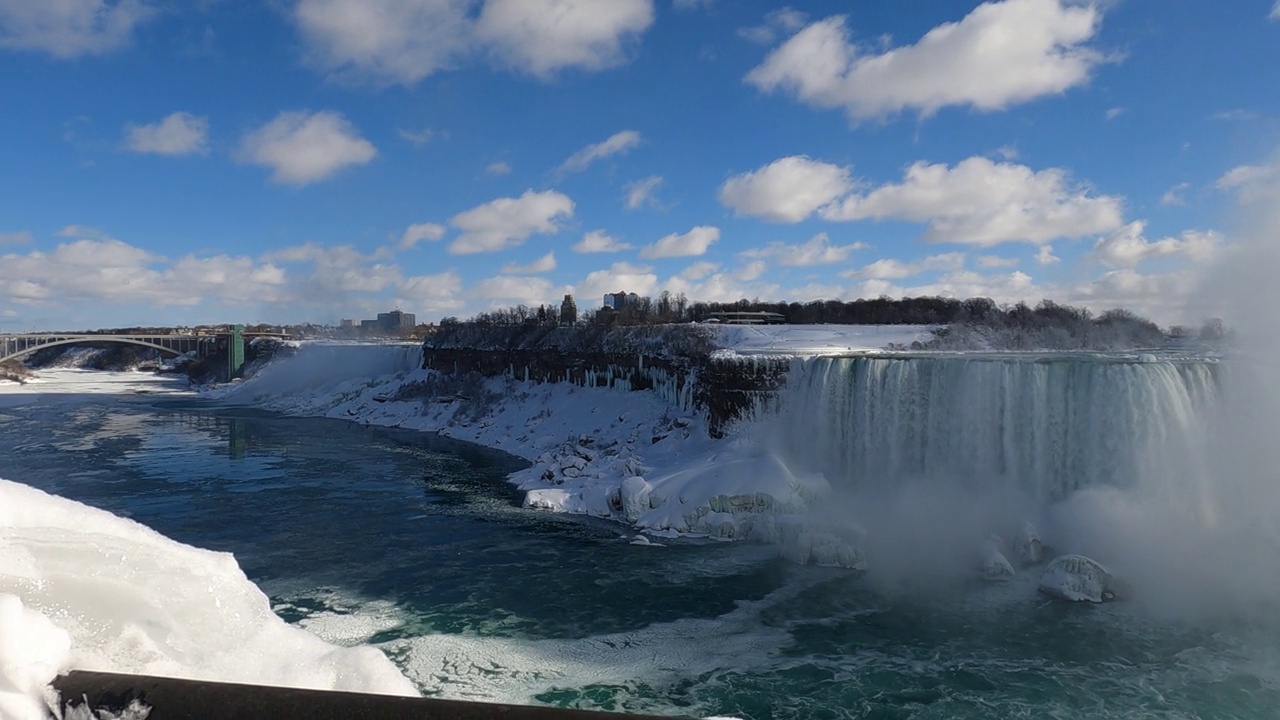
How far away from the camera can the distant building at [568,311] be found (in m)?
46.3

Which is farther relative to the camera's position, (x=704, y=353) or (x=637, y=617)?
(x=704, y=353)

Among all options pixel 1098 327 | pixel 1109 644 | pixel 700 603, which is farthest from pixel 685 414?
pixel 1098 327

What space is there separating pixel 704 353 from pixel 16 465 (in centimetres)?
2496

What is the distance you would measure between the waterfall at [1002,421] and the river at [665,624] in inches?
190

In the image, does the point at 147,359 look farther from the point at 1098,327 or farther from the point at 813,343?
the point at 1098,327

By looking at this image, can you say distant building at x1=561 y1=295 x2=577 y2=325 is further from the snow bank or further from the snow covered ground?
the snow bank

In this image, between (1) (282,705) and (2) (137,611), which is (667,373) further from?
(1) (282,705)

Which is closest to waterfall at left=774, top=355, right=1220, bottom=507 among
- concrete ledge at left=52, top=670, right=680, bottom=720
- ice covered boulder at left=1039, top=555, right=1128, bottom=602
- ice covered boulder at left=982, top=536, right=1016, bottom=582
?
ice covered boulder at left=982, top=536, right=1016, bottom=582

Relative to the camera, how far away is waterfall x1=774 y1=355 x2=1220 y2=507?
666 inches

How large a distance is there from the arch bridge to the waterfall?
7112 centimetres

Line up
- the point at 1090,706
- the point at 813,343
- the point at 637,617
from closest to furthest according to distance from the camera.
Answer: the point at 1090,706
the point at 637,617
the point at 813,343

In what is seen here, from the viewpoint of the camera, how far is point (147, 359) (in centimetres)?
10000

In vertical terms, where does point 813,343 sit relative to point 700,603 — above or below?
above

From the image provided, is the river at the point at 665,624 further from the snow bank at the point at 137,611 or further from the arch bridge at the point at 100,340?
the arch bridge at the point at 100,340
